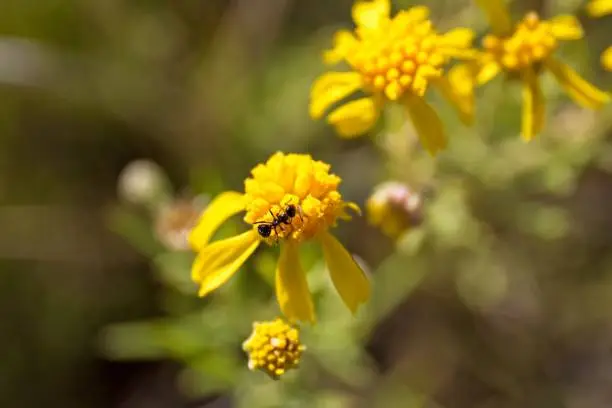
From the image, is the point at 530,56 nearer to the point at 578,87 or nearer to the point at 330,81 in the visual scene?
the point at 578,87

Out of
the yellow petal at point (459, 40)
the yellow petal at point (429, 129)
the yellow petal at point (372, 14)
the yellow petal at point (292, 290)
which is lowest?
the yellow petal at point (292, 290)

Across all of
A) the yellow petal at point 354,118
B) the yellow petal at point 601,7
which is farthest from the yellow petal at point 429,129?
the yellow petal at point 601,7

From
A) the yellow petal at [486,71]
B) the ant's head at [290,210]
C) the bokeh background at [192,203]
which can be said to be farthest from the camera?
the bokeh background at [192,203]

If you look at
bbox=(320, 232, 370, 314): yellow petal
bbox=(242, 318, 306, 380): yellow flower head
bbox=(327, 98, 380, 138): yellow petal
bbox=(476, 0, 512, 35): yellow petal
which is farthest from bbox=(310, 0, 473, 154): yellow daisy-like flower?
bbox=(242, 318, 306, 380): yellow flower head

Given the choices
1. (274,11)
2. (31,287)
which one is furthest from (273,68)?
(31,287)

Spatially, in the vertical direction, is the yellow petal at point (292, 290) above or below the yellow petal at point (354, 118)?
below

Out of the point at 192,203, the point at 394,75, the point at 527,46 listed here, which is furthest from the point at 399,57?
the point at 192,203

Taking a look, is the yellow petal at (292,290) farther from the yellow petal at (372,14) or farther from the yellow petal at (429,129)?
the yellow petal at (372,14)
